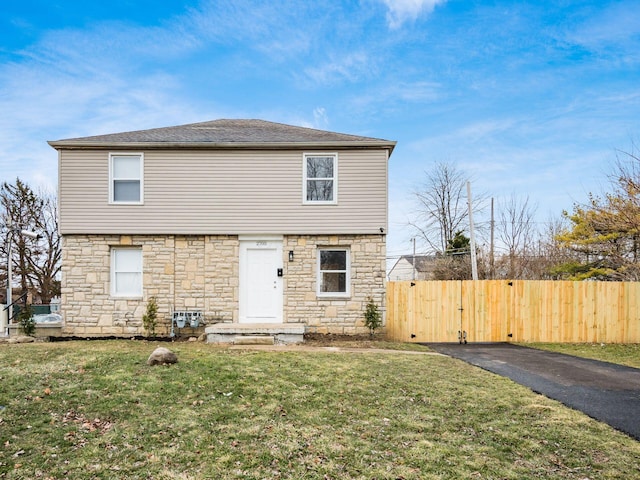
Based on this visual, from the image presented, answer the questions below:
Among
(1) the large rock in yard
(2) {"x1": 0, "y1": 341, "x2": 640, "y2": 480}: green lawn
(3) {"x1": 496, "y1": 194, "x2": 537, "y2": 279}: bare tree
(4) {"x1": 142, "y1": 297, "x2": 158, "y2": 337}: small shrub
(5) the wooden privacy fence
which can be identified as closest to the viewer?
(2) {"x1": 0, "y1": 341, "x2": 640, "y2": 480}: green lawn

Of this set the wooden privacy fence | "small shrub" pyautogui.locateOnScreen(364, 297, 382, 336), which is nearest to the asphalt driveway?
the wooden privacy fence

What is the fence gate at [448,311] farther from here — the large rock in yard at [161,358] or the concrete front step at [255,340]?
the large rock in yard at [161,358]

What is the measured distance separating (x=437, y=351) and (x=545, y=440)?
228 inches

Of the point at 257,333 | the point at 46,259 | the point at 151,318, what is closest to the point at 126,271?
the point at 151,318

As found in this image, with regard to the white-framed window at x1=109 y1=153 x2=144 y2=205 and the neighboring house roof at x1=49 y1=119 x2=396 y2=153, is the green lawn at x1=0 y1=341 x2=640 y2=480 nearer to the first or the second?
the white-framed window at x1=109 y1=153 x2=144 y2=205

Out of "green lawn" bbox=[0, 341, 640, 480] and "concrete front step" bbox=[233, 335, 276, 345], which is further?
"concrete front step" bbox=[233, 335, 276, 345]

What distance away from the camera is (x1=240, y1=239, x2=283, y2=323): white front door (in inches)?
463

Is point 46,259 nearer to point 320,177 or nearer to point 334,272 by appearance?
point 320,177

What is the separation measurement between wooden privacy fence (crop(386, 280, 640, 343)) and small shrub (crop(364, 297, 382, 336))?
2.07m

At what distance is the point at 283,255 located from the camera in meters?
11.8

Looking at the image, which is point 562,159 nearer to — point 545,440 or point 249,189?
point 249,189

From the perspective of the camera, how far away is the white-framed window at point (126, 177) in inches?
466

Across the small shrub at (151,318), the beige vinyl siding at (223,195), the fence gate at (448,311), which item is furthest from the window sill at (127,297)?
the fence gate at (448,311)

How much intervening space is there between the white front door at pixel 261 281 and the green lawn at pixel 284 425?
412 cm
